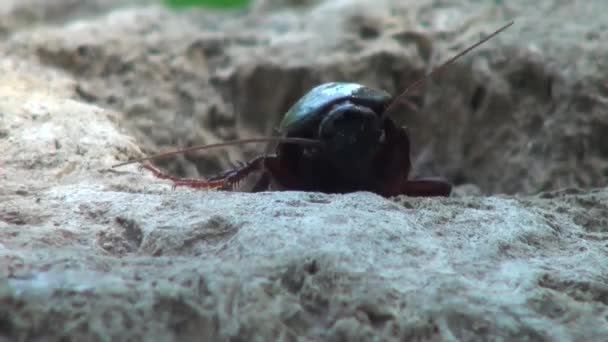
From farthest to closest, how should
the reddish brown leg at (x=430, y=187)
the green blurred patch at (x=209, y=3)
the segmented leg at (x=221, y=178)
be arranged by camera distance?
the green blurred patch at (x=209, y=3), the reddish brown leg at (x=430, y=187), the segmented leg at (x=221, y=178)

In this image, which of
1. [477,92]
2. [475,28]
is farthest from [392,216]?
[475,28]

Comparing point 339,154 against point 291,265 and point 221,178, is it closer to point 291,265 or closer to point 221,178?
point 221,178

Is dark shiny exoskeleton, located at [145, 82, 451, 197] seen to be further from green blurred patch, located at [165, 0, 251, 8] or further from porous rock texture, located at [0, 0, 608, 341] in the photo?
green blurred patch, located at [165, 0, 251, 8]

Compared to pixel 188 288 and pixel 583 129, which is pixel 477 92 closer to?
pixel 583 129

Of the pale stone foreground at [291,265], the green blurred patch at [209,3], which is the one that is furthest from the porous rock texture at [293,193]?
the green blurred patch at [209,3]

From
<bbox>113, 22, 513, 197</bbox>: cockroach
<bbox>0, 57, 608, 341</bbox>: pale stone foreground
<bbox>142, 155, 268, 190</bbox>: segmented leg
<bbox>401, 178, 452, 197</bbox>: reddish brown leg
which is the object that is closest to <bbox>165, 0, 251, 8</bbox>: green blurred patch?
<bbox>113, 22, 513, 197</bbox>: cockroach

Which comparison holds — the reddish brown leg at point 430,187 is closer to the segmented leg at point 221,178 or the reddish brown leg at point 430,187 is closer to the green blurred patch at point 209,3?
the segmented leg at point 221,178
